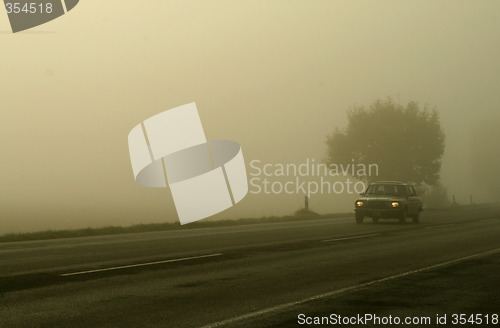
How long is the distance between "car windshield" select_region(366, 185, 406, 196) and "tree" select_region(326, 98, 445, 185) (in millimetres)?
30630

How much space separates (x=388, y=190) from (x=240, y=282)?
64.7ft

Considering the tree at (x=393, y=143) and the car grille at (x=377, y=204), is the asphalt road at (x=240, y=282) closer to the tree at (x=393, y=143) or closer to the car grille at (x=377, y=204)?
the car grille at (x=377, y=204)

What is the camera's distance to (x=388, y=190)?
2878cm

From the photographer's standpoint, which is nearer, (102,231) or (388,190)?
(102,231)

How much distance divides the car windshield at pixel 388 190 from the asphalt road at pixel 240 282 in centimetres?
1125

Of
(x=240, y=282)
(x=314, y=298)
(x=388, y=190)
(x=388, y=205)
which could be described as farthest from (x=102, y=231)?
(x=314, y=298)

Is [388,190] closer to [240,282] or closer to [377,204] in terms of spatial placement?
[377,204]

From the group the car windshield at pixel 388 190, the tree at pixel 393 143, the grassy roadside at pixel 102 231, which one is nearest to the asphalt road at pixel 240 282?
the grassy roadside at pixel 102 231

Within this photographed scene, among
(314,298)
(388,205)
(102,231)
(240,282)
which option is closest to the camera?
(314,298)

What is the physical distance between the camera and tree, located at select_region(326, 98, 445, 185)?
196 feet

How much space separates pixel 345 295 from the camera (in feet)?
29.0

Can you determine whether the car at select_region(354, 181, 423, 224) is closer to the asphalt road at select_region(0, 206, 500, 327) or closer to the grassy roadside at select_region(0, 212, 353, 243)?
the grassy roadside at select_region(0, 212, 353, 243)

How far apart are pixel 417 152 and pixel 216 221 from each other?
117 ft

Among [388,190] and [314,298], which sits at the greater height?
[314,298]
